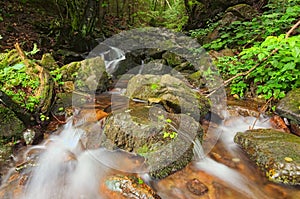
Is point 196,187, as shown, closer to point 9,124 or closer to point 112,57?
point 9,124

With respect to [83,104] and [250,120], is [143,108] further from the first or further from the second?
[250,120]

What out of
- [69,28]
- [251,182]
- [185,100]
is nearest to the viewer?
[251,182]

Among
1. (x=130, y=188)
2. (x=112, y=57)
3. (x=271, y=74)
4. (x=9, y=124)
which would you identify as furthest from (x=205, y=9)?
(x=130, y=188)

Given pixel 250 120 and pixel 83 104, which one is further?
pixel 83 104

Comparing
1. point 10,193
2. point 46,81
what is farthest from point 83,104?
point 10,193

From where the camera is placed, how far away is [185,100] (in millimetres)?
3771

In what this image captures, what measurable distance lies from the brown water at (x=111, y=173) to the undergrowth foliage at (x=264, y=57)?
138 cm

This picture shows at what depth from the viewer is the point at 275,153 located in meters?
2.68

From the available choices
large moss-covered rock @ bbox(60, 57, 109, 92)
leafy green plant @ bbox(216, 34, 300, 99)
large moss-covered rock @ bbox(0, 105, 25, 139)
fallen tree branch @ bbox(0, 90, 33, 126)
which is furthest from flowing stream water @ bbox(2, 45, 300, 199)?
large moss-covered rock @ bbox(60, 57, 109, 92)

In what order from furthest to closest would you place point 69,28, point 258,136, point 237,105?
point 69,28, point 237,105, point 258,136

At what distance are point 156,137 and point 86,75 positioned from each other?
2786mm

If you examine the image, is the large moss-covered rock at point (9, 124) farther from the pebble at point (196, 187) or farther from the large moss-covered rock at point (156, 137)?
the pebble at point (196, 187)

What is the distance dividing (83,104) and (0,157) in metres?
1.75

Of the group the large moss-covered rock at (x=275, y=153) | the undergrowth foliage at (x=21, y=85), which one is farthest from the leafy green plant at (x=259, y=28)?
the undergrowth foliage at (x=21, y=85)
